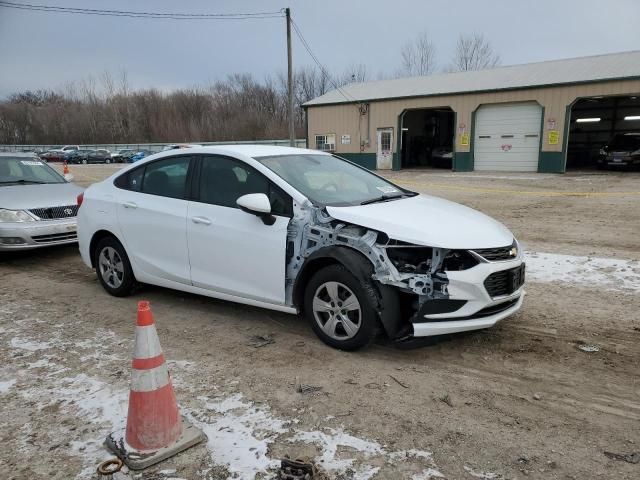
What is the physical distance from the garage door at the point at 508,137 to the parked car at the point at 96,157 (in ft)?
121

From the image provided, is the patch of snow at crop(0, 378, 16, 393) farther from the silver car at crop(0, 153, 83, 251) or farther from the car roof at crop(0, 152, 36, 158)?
the car roof at crop(0, 152, 36, 158)

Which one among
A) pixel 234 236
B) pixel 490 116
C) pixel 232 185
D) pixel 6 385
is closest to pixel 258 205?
pixel 234 236

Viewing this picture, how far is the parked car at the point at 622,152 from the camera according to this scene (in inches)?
832

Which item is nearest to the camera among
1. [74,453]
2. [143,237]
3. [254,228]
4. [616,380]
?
[74,453]

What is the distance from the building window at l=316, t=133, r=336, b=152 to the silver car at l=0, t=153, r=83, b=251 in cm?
2105

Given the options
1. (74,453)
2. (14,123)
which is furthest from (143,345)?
(14,123)

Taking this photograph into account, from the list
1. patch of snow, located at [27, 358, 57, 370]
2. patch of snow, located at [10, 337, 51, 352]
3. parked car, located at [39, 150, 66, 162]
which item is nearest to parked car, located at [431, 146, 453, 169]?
patch of snow, located at [10, 337, 51, 352]

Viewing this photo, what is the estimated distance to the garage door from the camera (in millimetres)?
22312

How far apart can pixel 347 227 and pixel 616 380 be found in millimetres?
2211

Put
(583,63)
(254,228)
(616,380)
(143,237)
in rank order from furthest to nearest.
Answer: (583,63)
(143,237)
(254,228)
(616,380)

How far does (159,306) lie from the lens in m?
5.31

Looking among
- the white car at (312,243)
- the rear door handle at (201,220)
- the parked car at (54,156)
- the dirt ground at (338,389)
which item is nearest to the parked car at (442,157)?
the dirt ground at (338,389)

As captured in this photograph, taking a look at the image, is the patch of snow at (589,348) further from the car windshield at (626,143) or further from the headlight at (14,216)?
the car windshield at (626,143)

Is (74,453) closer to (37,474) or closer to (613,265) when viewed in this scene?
(37,474)
